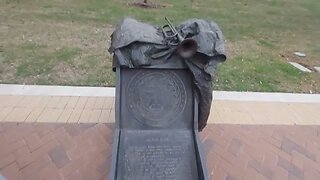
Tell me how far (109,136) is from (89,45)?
3.16 meters

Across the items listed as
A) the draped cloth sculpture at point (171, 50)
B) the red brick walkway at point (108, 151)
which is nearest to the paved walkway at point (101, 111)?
the red brick walkway at point (108, 151)

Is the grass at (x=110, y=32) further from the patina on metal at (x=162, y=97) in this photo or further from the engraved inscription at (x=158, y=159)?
the engraved inscription at (x=158, y=159)

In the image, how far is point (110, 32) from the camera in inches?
283

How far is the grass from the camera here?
16.7 feet

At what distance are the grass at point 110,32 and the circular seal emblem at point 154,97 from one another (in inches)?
84.0

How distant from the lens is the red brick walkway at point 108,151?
9.92ft

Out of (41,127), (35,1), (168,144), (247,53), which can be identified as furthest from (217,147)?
(35,1)

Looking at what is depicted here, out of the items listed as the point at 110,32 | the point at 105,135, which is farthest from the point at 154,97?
the point at 110,32

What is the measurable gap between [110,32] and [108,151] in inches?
170

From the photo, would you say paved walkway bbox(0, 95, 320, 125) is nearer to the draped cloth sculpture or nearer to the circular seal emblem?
the circular seal emblem

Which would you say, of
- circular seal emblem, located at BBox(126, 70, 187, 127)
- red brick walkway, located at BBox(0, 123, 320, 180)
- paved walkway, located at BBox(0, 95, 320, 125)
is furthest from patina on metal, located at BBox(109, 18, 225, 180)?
paved walkway, located at BBox(0, 95, 320, 125)

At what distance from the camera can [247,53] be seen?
650cm

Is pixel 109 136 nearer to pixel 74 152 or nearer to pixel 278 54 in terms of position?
pixel 74 152

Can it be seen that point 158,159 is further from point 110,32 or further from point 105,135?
point 110,32
